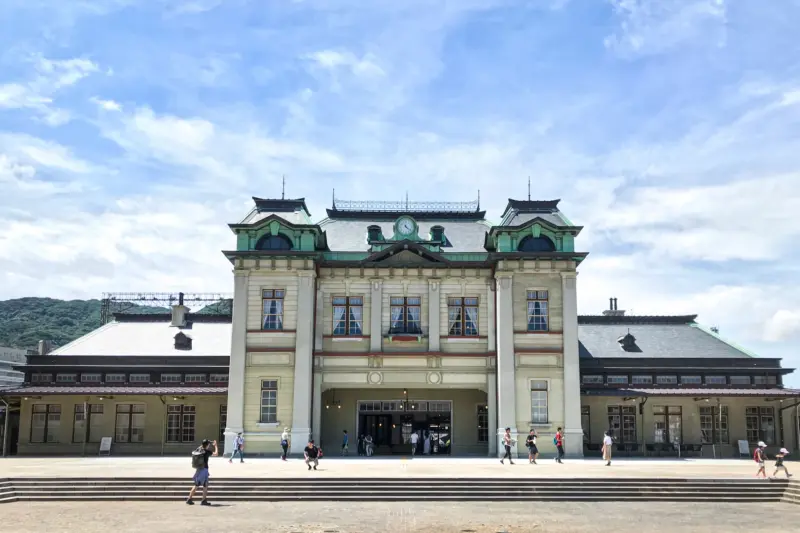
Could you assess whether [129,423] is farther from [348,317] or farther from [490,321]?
[490,321]

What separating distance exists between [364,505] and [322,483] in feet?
8.67

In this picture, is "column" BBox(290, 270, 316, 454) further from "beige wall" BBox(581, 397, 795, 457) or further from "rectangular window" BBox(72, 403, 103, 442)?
"beige wall" BBox(581, 397, 795, 457)

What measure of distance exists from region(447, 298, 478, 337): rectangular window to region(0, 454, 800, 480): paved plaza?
20.3 ft

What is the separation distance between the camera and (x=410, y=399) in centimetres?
3931

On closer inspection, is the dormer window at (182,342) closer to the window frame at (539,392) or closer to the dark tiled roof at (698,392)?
the window frame at (539,392)

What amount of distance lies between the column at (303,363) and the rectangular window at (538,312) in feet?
34.2

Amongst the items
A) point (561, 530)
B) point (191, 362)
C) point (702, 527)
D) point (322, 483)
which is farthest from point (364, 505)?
point (191, 362)

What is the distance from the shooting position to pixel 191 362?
40188 mm

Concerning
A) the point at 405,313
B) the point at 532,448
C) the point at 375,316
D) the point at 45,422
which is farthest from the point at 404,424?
the point at 45,422

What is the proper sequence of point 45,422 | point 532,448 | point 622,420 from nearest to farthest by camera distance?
point 532,448 < point 45,422 < point 622,420

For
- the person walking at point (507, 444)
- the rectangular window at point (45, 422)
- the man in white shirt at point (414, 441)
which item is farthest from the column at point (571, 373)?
the rectangular window at point (45, 422)

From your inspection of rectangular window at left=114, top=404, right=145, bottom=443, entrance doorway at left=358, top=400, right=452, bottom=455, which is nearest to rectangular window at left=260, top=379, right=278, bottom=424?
entrance doorway at left=358, top=400, right=452, bottom=455

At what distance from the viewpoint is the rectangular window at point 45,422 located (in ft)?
128

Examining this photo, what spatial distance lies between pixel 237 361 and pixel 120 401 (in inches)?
287
